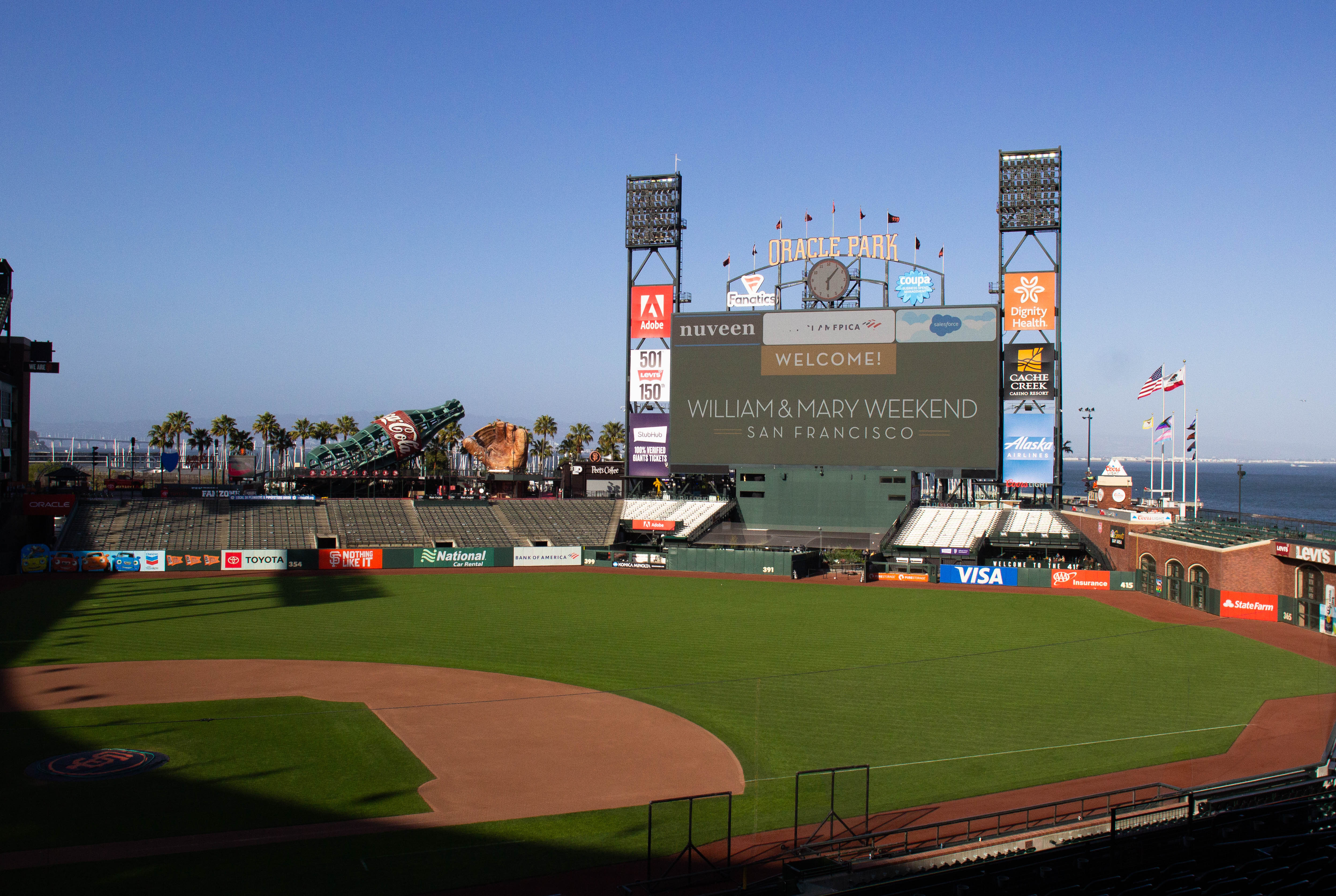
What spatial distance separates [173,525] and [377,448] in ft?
51.8

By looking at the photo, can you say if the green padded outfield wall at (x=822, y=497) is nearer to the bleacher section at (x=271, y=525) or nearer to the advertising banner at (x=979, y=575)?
the advertising banner at (x=979, y=575)

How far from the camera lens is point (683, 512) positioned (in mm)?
64500

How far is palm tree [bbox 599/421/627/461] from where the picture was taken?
105250 mm

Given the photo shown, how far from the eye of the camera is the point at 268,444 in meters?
92.7

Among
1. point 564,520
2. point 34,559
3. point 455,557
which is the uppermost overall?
point 564,520

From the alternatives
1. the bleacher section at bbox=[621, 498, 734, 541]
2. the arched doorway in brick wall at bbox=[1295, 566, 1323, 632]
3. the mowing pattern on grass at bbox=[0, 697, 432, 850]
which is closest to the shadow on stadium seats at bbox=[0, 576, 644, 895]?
the mowing pattern on grass at bbox=[0, 697, 432, 850]

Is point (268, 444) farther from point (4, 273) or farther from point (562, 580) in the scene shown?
point (562, 580)

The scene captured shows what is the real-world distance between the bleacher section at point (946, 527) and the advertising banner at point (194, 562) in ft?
132

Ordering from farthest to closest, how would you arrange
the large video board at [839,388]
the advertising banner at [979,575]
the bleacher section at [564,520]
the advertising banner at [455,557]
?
the bleacher section at [564,520], the large video board at [839,388], the advertising banner at [455,557], the advertising banner at [979,575]

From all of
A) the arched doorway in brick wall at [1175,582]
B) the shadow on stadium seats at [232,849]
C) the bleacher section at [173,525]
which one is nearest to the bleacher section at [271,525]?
the bleacher section at [173,525]

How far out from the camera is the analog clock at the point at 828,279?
6097 cm

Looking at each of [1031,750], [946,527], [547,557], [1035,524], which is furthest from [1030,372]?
[1031,750]

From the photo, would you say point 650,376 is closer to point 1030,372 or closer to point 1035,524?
point 1030,372

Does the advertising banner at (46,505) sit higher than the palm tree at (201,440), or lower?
lower
